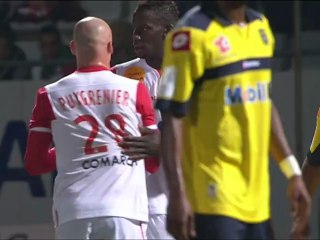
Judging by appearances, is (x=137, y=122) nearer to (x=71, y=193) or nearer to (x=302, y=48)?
(x=71, y=193)

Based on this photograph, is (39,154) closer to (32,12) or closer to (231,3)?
(231,3)

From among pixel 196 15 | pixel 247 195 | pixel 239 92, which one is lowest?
pixel 247 195

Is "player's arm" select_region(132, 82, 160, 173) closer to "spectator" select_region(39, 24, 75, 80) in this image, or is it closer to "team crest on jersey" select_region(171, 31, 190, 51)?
"team crest on jersey" select_region(171, 31, 190, 51)

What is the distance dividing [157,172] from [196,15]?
5.75ft

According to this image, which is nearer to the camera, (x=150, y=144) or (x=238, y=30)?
(x=238, y=30)

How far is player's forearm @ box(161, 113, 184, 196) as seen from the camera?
4.88 m

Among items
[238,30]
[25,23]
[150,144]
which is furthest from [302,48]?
[238,30]

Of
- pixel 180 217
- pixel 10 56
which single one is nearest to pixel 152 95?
pixel 180 217

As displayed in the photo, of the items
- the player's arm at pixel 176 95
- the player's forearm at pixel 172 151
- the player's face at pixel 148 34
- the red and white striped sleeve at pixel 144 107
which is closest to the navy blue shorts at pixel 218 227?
the player's arm at pixel 176 95

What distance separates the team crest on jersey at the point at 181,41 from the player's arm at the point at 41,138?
1053 mm

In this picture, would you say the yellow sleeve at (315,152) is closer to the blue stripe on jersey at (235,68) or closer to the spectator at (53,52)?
the blue stripe on jersey at (235,68)

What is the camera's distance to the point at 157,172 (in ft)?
21.9

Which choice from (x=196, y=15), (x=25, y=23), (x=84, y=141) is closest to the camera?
(x=196, y=15)

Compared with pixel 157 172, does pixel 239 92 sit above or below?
above
